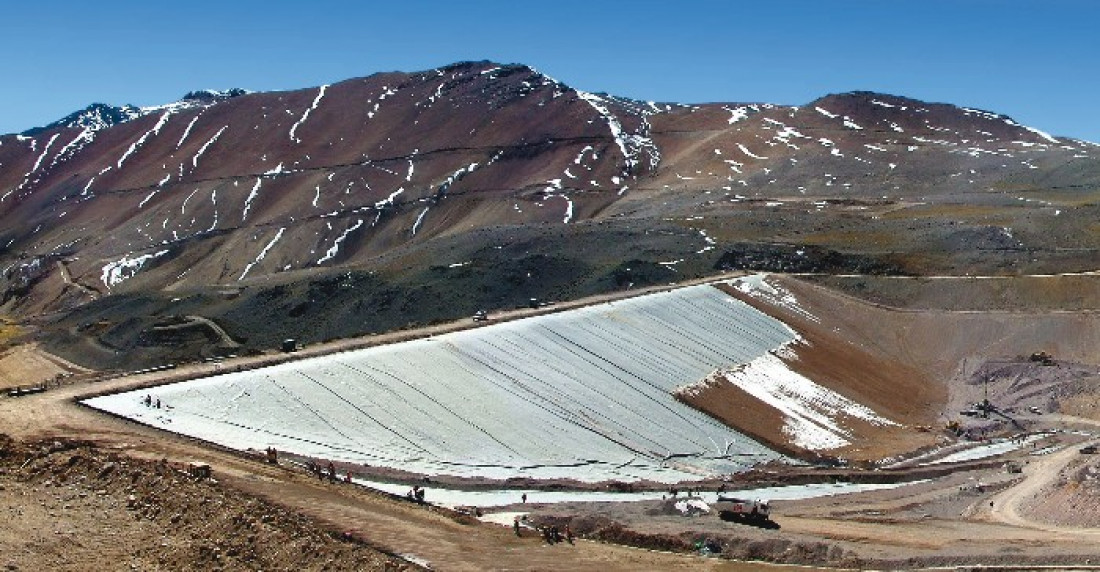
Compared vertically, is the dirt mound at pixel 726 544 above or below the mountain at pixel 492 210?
below

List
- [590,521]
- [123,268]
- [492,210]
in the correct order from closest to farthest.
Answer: [590,521] < [123,268] < [492,210]

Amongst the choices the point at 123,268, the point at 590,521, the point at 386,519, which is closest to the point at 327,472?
the point at 386,519

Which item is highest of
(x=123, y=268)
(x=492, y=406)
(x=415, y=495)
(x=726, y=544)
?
(x=123, y=268)

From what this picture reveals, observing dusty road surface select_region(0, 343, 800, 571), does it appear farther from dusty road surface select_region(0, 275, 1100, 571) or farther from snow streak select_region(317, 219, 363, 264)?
snow streak select_region(317, 219, 363, 264)

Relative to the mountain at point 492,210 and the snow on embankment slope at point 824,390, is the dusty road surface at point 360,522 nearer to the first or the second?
the snow on embankment slope at point 824,390

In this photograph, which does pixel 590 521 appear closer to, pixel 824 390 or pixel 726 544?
pixel 726 544

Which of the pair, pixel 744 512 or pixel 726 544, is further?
pixel 744 512

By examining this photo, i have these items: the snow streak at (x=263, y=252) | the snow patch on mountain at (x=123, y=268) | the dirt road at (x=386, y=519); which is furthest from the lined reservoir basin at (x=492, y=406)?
the snow patch on mountain at (x=123, y=268)

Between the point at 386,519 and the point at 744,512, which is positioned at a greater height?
the point at 386,519
